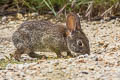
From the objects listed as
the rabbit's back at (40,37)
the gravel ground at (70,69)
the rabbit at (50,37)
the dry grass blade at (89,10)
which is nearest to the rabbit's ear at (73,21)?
the rabbit at (50,37)

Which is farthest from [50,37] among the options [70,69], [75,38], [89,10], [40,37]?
[89,10]

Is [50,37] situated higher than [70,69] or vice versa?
[50,37]

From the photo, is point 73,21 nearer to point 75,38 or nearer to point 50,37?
point 75,38

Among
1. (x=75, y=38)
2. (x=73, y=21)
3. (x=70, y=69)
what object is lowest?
(x=70, y=69)

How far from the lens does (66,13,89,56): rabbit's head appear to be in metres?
7.00

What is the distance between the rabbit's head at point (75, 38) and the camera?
7.00 meters

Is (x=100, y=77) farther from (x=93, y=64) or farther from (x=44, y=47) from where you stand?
(x=44, y=47)

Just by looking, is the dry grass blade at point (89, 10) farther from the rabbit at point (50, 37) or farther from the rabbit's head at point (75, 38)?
the rabbit's head at point (75, 38)

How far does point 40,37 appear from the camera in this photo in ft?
25.0

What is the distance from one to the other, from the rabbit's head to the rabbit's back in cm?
19

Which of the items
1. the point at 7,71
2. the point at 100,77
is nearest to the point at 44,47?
the point at 7,71

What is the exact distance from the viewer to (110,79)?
494 centimetres

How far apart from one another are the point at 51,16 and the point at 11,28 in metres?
1.45

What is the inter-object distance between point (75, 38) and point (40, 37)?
0.74m
